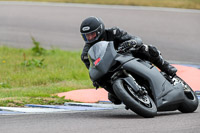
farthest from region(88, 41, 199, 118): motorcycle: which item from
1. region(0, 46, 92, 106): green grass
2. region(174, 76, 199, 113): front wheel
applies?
region(0, 46, 92, 106): green grass

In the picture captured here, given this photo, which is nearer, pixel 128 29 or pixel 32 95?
pixel 32 95

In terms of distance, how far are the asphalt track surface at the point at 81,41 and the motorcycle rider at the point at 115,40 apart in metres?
0.72

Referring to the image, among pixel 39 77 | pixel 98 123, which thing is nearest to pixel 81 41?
pixel 39 77

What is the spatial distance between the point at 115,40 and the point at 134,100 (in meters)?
1.33

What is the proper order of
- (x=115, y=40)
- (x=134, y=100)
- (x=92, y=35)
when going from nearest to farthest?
(x=134, y=100)
(x=92, y=35)
(x=115, y=40)

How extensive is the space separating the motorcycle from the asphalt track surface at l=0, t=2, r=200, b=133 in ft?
0.70

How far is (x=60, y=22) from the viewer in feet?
60.2

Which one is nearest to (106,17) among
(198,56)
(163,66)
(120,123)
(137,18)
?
(137,18)

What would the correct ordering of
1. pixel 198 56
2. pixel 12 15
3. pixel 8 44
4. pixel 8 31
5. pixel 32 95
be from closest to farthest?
pixel 32 95
pixel 198 56
pixel 8 44
pixel 8 31
pixel 12 15

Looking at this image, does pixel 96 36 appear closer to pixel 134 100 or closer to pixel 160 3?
pixel 134 100

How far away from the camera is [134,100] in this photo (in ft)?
21.0

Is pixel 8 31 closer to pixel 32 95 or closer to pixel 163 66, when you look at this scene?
pixel 32 95

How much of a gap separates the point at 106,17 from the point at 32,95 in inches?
388

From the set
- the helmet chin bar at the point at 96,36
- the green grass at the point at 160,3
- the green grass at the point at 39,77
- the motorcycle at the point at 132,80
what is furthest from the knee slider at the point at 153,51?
the green grass at the point at 160,3
